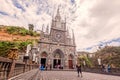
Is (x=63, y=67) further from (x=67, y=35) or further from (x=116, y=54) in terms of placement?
(x=116, y=54)

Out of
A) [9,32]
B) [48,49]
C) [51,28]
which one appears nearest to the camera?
[48,49]

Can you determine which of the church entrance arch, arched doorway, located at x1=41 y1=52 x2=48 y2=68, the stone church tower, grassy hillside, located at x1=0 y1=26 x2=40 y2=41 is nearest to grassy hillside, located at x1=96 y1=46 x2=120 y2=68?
the stone church tower

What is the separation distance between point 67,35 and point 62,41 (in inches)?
133

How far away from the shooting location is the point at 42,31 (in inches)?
1213

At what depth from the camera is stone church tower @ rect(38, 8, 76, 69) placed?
29641 millimetres

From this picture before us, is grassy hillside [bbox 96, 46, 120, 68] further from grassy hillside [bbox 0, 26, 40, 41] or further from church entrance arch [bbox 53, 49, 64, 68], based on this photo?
grassy hillside [bbox 0, 26, 40, 41]

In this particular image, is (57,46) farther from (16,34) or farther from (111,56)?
(16,34)

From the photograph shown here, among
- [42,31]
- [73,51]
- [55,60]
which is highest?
[42,31]

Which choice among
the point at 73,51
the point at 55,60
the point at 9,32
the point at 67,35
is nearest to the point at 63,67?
the point at 55,60

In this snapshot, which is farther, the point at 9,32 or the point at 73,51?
the point at 9,32

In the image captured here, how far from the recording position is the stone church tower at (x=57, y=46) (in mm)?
29641

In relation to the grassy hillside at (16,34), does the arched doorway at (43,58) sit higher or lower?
lower

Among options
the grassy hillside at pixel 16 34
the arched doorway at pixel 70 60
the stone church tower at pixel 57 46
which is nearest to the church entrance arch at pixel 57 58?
the stone church tower at pixel 57 46

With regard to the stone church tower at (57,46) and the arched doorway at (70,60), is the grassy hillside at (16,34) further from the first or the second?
the arched doorway at (70,60)
